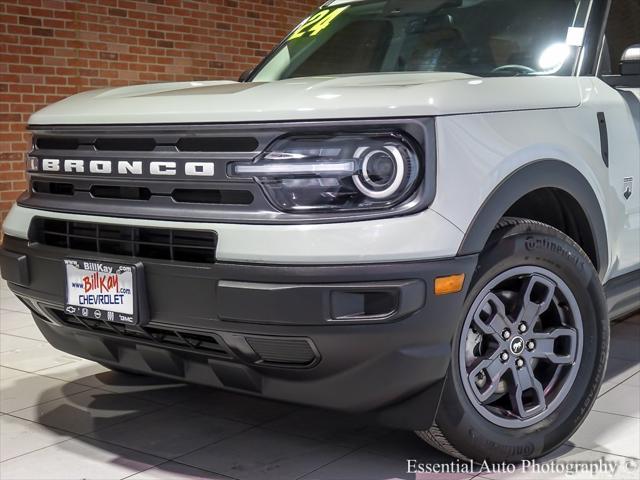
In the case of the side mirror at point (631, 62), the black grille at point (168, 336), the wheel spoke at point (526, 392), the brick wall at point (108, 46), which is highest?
the brick wall at point (108, 46)

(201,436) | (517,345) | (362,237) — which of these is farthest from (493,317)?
(201,436)

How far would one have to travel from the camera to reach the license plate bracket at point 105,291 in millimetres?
2445

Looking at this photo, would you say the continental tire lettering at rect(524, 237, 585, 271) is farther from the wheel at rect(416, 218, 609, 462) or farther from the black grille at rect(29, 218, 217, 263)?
the black grille at rect(29, 218, 217, 263)

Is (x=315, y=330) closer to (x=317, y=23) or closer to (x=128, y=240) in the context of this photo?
(x=128, y=240)

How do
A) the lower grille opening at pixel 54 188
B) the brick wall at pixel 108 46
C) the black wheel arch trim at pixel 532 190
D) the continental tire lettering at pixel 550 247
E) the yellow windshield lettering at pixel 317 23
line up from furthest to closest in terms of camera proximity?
the brick wall at pixel 108 46 < the yellow windshield lettering at pixel 317 23 < the lower grille opening at pixel 54 188 < the continental tire lettering at pixel 550 247 < the black wheel arch trim at pixel 532 190

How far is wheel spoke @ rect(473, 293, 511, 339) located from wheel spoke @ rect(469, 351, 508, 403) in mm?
71

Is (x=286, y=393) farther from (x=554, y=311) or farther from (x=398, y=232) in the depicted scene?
(x=554, y=311)

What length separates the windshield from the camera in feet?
10.5

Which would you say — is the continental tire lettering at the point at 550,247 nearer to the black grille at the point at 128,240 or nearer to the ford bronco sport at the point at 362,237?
the ford bronco sport at the point at 362,237

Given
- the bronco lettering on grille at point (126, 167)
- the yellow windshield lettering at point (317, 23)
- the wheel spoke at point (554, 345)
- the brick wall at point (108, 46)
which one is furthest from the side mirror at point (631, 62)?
the brick wall at point (108, 46)

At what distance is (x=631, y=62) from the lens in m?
3.11

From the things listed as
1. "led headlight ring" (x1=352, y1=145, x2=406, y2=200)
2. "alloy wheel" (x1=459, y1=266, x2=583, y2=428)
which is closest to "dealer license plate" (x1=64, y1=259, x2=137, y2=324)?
"led headlight ring" (x1=352, y1=145, x2=406, y2=200)

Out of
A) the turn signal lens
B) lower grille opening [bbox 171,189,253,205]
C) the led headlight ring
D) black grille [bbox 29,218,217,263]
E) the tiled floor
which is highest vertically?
the led headlight ring

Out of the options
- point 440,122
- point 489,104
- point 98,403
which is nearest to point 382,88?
point 440,122
